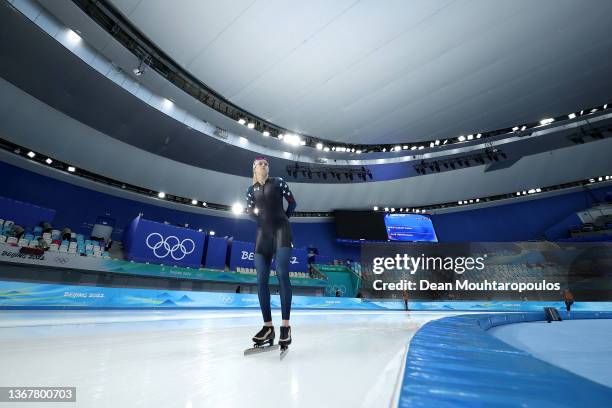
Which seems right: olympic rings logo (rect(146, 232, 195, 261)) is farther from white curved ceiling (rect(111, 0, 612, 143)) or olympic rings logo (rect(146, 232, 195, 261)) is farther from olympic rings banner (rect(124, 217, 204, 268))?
white curved ceiling (rect(111, 0, 612, 143))

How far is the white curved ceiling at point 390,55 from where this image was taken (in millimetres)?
7355

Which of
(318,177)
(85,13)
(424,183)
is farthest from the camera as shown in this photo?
(424,183)

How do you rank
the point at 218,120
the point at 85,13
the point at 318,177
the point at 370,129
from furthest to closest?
the point at 318,177 < the point at 370,129 < the point at 218,120 < the point at 85,13

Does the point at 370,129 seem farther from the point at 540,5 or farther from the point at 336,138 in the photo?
the point at 540,5

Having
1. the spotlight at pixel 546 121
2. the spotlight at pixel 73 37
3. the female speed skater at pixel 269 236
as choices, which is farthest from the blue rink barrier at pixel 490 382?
the spotlight at pixel 546 121

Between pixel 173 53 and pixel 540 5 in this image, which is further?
pixel 173 53

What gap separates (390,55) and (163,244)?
10.2 meters

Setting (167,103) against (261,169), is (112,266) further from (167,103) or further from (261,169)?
(261,169)

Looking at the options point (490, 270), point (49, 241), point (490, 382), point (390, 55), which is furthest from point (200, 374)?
point (49, 241)

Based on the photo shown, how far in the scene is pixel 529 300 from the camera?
27.8 feet

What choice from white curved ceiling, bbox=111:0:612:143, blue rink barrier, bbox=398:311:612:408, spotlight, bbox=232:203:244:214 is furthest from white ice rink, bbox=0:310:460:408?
spotlight, bbox=232:203:244:214

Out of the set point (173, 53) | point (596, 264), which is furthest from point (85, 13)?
point (596, 264)

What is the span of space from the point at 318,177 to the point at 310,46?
366 inches

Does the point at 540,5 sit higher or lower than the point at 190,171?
higher
